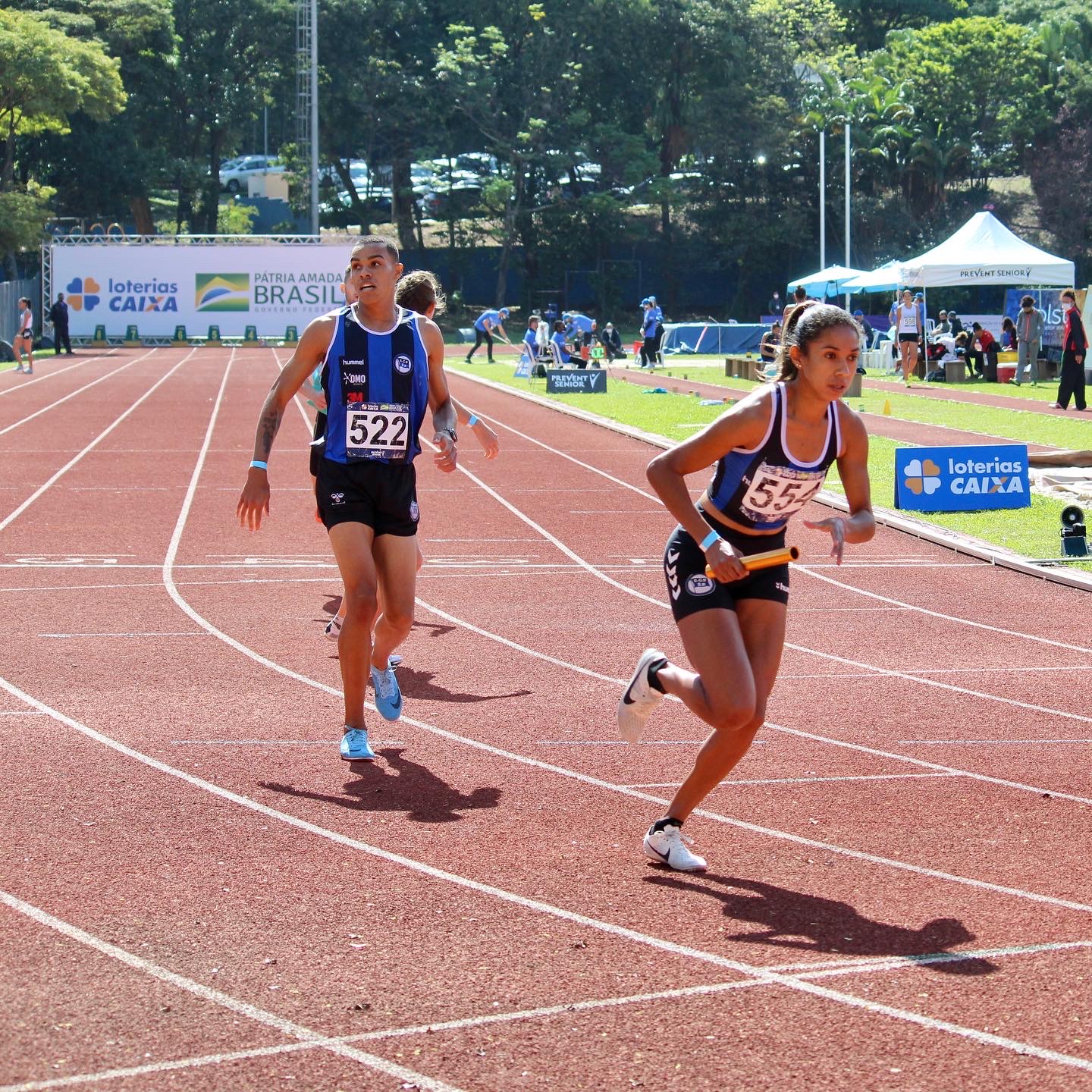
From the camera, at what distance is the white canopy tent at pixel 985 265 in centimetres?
3212

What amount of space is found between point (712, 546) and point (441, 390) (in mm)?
2198

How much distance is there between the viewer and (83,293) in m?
52.1

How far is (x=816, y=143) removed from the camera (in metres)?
64.0

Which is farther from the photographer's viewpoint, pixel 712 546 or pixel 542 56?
pixel 542 56

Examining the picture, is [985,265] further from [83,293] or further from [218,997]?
[83,293]

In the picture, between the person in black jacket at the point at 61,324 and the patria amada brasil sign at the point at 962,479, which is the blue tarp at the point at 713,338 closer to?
the person in black jacket at the point at 61,324

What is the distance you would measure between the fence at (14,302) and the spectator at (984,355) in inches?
1009

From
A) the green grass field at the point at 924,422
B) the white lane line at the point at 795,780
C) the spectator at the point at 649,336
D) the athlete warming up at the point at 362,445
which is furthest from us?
the spectator at the point at 649,336

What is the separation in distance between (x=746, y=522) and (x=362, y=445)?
182 centimetres

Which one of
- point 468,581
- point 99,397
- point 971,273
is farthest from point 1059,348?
point 468,581

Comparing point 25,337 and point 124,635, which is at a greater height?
point 25,337

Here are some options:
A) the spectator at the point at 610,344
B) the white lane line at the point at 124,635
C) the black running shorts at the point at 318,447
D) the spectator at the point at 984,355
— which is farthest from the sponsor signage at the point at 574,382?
the black running shorts at the point at 318,447

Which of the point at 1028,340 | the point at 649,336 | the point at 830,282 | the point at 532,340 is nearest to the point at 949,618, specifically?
the point at 1028,340

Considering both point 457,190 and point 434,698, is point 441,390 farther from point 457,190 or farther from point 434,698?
point 457,190
